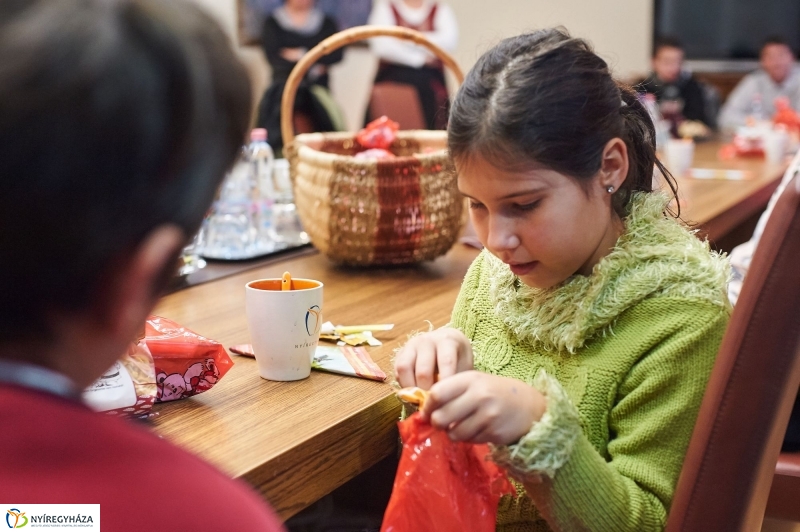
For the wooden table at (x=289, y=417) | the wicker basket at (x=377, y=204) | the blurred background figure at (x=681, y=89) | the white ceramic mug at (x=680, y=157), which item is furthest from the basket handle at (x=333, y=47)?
the blurred background figure at (x=681, y=89)

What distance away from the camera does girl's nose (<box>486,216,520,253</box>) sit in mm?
941

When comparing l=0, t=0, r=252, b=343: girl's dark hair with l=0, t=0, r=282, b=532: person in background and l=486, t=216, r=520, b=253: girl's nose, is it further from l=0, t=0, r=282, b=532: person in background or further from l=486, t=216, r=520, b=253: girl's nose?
l=486, t=216, r=520, b=253: girl's nose

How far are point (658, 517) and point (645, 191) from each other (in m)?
0.40

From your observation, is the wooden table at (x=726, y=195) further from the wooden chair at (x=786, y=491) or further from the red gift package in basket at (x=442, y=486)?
the red gift package in basket at (x=442, y=486)

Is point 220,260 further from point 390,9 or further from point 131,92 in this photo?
point 390,9

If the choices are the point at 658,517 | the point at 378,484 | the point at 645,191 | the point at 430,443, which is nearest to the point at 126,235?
the point at 430,443

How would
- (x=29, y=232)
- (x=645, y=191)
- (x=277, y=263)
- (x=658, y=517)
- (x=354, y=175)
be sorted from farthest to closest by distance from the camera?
(x=277, y=263) → (x=354, y=175) → (x=645, y=191) → (x=658, y=517) → (x=29, y=232)

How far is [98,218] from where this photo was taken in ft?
1.37

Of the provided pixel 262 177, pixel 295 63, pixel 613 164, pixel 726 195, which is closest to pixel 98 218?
pixel 613 164

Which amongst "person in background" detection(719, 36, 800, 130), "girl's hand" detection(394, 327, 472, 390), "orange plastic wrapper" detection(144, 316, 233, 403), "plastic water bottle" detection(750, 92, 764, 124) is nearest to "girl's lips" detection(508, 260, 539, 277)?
"girl's hand" detection(394, 327, 472, 390)

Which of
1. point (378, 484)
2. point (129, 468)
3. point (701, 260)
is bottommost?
point (378, 484)

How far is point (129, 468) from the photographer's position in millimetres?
436

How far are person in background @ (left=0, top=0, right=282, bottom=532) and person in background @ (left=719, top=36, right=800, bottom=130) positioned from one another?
22.3ft

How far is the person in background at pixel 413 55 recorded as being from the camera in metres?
5.48
